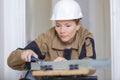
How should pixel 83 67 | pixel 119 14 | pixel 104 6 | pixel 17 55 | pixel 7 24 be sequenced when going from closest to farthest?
pixel 83 67, pixel 17 55, pixel 119 14, pixel 7 24, pixel 104 6

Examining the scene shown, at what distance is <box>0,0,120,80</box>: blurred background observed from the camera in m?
1.22

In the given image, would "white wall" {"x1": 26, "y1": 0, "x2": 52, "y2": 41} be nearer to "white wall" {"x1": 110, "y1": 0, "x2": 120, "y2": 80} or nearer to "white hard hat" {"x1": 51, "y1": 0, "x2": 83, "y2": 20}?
"white wall" {"x1": 110, "y1": 0, "x2": 120, "y2": 80}

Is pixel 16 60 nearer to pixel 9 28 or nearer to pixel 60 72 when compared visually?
pixel 60 72

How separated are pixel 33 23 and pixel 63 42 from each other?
0.66 m

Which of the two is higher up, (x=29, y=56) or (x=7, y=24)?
(x=7, y=24)

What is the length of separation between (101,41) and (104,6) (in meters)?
0.17

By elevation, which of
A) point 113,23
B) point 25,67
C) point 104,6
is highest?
point 104,6

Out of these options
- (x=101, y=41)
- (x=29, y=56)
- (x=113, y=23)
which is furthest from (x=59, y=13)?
(x=101, y=41)

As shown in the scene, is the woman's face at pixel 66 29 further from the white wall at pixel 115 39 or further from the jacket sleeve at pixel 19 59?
the white wall at pixel 115 39

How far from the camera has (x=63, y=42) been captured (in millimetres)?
930

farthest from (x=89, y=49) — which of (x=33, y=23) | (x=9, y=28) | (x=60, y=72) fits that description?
(x=33, y=23)

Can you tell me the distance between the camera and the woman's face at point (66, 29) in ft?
→ 2.87

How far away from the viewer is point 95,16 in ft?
4.92

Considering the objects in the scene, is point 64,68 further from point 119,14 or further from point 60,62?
point 119,14
